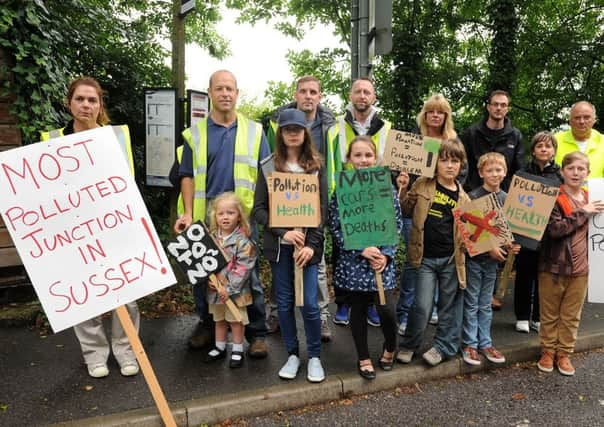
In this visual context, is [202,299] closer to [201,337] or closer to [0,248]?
[201,337]

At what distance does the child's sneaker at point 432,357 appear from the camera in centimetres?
360

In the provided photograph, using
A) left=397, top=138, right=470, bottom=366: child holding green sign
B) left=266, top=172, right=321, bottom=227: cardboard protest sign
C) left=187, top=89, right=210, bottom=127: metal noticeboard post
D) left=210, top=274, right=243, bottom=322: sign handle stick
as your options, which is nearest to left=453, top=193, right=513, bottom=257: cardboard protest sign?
left=397, top=138, right=470, bottom=366: child holding green sign

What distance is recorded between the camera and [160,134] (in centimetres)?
476

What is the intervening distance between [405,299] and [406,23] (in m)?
7.71

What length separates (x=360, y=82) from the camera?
158 inches

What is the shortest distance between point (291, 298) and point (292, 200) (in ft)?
2.39

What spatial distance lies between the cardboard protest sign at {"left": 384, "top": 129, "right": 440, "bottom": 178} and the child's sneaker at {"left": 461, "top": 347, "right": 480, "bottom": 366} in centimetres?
144

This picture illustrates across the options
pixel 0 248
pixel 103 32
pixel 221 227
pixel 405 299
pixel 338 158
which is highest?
pixel 103 32

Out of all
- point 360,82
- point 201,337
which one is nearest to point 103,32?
point 360,82

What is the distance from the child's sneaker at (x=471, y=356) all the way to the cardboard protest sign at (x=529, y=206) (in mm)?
942

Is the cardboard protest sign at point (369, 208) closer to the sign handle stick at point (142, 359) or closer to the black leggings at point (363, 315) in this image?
the black leggings at point (363, 315)

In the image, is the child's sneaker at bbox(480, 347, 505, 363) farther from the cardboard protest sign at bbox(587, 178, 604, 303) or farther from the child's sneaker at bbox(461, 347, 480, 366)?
the cardboard protest sign at bbox(587, 178, 604, 303)

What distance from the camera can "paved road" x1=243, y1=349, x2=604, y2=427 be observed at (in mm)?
3040

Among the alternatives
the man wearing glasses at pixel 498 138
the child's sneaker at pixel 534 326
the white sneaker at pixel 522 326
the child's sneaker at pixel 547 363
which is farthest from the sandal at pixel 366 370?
the man wearing glasses at pixel 498 138
